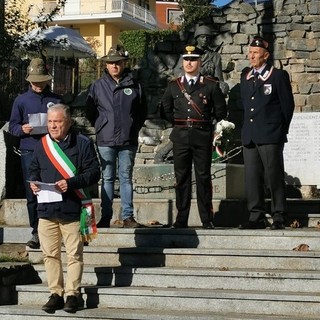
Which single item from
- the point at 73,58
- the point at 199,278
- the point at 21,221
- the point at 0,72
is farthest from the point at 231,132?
the point at 73,58

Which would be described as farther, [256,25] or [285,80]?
[256,25]

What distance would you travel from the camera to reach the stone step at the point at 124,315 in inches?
296

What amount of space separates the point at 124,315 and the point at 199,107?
2559 millimetres

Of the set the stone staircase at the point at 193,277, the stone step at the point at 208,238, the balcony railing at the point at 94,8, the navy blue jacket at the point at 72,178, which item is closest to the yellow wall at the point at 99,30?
the balcony railing at the point at 94,8

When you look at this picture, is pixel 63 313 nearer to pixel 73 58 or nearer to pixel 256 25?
pixel 256 25

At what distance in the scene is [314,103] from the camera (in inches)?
741

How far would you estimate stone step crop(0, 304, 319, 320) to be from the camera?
751 centimetres

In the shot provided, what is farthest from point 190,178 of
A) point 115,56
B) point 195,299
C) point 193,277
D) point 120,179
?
point 195,299

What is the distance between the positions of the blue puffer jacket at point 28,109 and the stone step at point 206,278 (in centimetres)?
143

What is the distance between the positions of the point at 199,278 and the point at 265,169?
155 centimetres

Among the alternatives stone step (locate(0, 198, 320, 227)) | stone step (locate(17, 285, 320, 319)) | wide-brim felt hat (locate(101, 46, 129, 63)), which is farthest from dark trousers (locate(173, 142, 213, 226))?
stone step (locate(17, 285, 320, 319))

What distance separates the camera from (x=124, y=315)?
769 centimetres

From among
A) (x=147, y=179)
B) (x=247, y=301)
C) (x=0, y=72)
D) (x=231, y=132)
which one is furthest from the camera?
(x=0, y=72)

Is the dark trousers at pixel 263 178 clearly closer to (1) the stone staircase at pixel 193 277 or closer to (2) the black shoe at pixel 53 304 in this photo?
(1) the stone staircase at pixel 193 277
